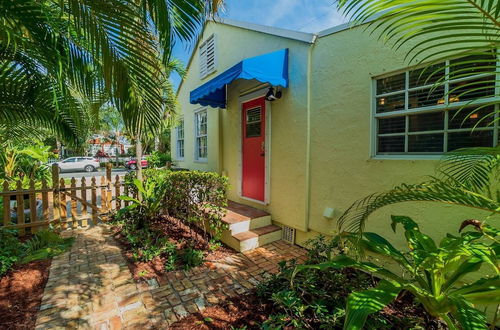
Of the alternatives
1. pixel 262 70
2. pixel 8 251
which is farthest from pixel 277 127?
pixel 8 251

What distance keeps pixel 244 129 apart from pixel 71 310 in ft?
13.9

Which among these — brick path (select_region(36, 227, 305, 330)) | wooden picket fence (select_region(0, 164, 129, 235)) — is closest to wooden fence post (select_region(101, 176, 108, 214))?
wooden picket fence (select_region(0, 164, 129, 235))

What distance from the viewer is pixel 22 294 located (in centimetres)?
266

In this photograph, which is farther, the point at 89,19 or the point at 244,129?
the point at 244,129

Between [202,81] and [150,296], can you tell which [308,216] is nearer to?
[150,296]

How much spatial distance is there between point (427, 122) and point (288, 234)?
277 cm

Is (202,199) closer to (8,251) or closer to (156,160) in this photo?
(8,251)

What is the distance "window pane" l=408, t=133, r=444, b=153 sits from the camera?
2.73m

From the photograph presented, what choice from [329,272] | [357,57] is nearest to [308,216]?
[329,272]

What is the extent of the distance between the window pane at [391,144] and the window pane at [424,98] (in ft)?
1.41

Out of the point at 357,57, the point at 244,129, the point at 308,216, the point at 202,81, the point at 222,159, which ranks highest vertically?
the point at 202,81

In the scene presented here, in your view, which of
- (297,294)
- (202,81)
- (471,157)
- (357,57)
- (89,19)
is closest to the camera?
(89,19)

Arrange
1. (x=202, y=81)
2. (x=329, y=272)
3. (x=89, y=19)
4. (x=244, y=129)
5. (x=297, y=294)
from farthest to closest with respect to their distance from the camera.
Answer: (x=202, y=81) < (x=244, y=129) < (x=329, y=272) < (x=297, y=294) < (x=89, y=19)

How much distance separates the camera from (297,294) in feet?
7.81
